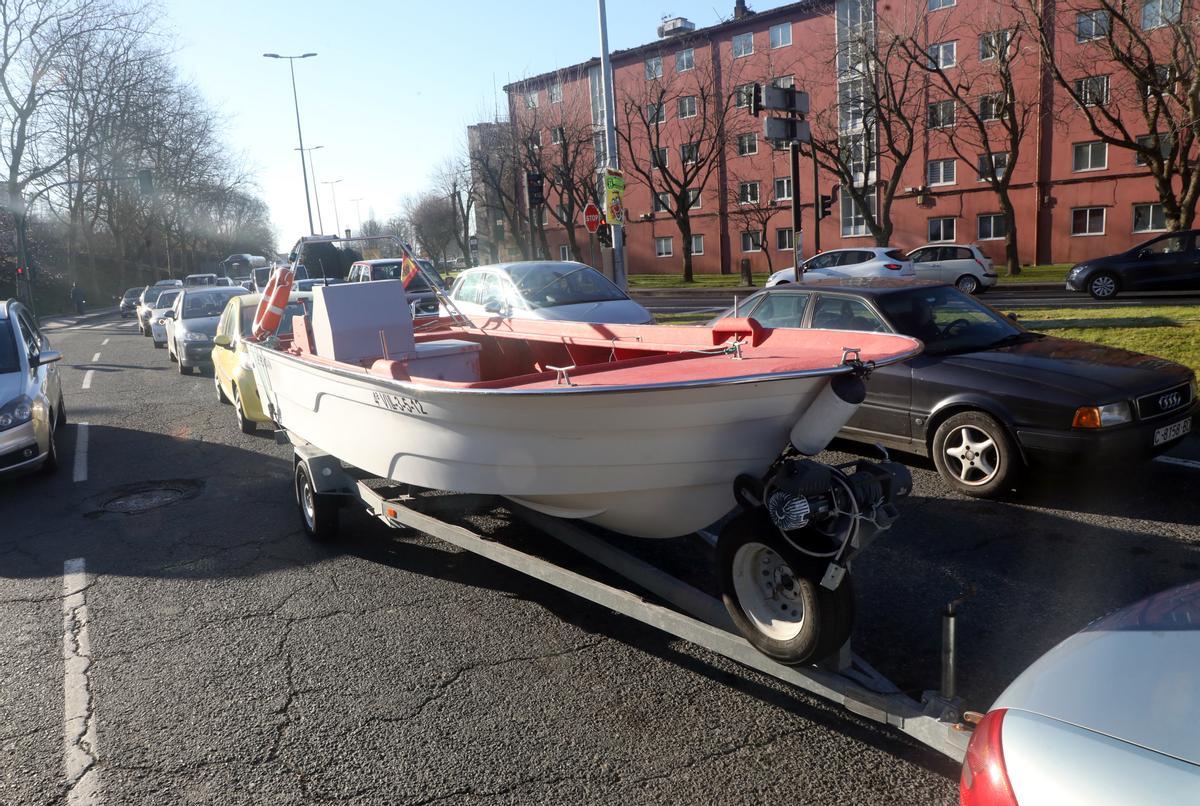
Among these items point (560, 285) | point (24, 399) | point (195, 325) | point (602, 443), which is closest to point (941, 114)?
point (560, 285)

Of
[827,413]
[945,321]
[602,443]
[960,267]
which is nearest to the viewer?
[827,413]

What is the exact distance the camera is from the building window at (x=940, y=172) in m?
38.8

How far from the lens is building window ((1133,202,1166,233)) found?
33.6 meters

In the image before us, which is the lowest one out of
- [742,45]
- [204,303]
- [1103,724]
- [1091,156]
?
[1103,724]

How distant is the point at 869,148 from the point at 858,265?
1170 cm

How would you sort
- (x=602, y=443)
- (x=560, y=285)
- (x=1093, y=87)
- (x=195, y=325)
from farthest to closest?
(x=1093, y=87)
(x=195, y=325)
(x=560, y=285)
(x=602, y=443)

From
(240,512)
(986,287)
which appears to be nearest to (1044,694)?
(240,512)

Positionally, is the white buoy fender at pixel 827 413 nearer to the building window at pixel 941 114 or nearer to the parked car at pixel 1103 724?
the parked car at pixel 1103 724

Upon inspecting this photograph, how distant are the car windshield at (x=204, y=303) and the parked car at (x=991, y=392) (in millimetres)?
12979

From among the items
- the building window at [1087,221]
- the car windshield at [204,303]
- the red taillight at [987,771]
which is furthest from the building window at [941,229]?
the red taillight at [987,771]

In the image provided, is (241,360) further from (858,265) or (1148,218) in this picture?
(1148,218)

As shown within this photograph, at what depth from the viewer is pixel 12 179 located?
40938 mm

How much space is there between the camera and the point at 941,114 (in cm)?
3744

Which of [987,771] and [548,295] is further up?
[548,295]
